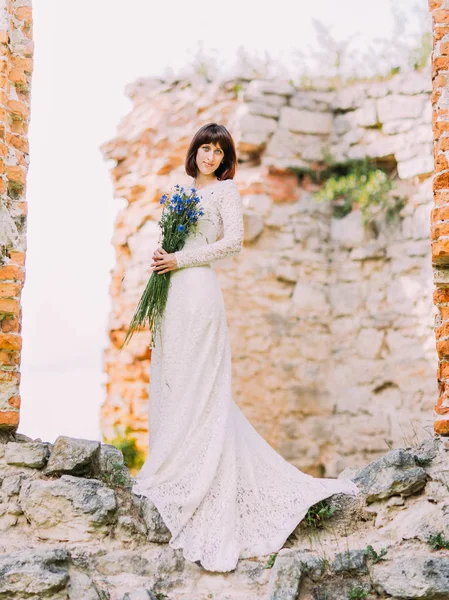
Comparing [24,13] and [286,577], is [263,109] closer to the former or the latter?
[24,13]

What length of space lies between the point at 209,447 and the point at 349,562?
0.91 meters

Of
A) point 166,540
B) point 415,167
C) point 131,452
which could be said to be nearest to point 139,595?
point 166,540

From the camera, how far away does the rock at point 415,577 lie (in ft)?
11.6

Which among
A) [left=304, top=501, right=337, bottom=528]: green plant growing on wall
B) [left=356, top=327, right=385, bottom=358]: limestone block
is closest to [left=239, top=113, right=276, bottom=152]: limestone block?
[left=356, top=327, right=385, bottom=358]: limestone block

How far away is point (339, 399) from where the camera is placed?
7.93 metres

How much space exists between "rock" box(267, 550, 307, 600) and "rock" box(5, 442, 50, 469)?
136 cm

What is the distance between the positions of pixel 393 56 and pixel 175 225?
15.8 feet

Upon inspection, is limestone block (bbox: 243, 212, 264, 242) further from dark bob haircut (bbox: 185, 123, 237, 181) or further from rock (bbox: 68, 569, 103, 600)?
rock (bbox: 68, 569, 103, 600)

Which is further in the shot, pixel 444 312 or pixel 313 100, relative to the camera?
pixel 313 100

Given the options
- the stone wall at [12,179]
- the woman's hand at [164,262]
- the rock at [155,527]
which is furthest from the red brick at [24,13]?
the rock at [155,527]

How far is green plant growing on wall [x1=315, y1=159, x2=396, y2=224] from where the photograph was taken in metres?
7.91

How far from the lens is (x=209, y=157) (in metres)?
4.58

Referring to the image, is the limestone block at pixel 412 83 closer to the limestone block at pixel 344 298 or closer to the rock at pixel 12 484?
the limestone block at pixel 344 298

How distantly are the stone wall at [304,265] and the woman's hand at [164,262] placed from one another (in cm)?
311
